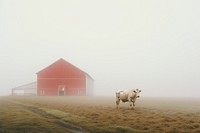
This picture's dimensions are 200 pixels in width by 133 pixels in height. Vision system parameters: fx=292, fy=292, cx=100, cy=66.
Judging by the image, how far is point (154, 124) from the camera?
965 inches

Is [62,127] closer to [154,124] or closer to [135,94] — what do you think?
[154,124]

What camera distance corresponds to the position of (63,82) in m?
103

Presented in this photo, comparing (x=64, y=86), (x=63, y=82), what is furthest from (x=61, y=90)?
(x=63, y=82)

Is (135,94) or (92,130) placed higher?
(135,94)

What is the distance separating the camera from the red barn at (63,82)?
102 metres

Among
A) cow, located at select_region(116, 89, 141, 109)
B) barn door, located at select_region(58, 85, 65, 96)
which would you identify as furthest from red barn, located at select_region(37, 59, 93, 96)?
cow, located at select_region(116, 89, 141, 109)

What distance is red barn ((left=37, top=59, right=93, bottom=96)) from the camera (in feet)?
336

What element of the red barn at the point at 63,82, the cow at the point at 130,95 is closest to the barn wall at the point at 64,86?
the red barn at the point at 63,82

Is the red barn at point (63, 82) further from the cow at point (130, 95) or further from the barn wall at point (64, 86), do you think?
the cow at point (130, 95)

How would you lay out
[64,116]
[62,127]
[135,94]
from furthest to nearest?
1. [135,94]
2. [64,116]
3. [62,127]

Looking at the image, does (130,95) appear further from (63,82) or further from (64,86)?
(63,82)

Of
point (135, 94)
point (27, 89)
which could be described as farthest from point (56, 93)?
point (135, 94)

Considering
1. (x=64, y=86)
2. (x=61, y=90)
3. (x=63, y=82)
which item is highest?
(x=63, y=82)

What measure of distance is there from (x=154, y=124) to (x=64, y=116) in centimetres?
1036
